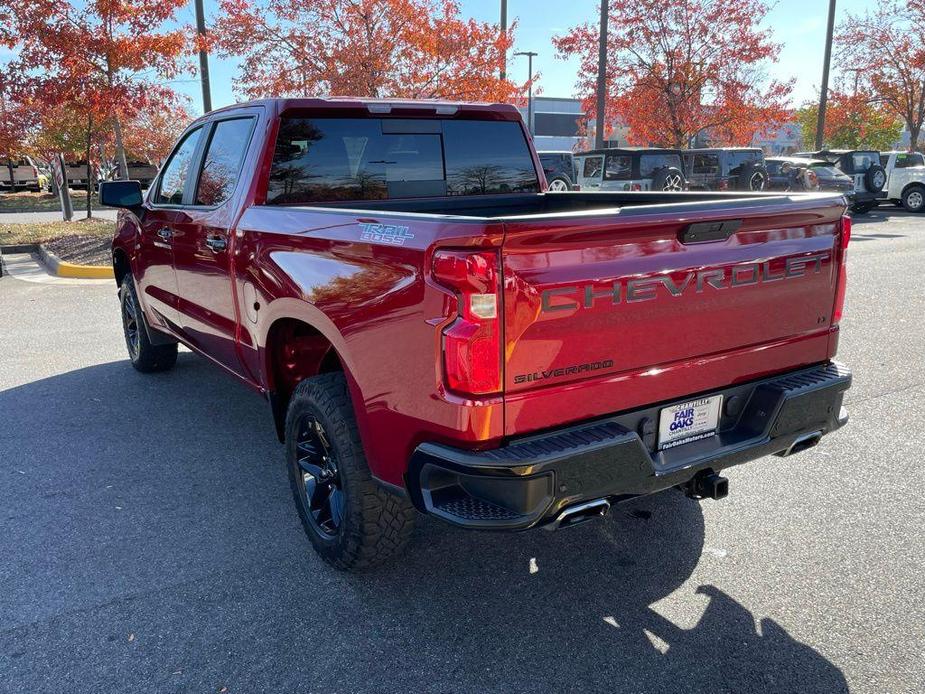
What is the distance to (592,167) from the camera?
1983 centimetres

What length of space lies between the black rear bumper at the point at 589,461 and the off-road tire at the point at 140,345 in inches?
161

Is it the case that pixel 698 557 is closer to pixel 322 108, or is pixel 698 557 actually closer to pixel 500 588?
pixel 500 588

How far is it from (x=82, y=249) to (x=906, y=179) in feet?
70.9

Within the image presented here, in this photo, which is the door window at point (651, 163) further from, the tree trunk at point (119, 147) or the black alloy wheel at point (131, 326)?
the black alloy wheel at point (131, 326)

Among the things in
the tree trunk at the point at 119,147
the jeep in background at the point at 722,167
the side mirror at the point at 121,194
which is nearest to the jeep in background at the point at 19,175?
the tree trunk at the point at 119,147

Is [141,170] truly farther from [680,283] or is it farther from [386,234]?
[680,283]

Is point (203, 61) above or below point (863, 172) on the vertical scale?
above

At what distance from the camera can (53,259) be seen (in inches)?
476

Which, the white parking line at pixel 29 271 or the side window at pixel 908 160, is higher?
the side window at pixel 908 160

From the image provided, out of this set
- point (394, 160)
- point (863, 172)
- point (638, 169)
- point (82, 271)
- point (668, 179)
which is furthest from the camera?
point (863, 172)

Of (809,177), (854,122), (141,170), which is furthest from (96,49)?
(854,122)

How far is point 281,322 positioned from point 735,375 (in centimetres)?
201

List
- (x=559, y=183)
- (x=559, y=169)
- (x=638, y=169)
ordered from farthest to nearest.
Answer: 1. (x=559, y=169)
2. (x=559, y=183)
3. (x=638, y=169)

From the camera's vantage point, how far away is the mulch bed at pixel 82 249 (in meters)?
12.1
